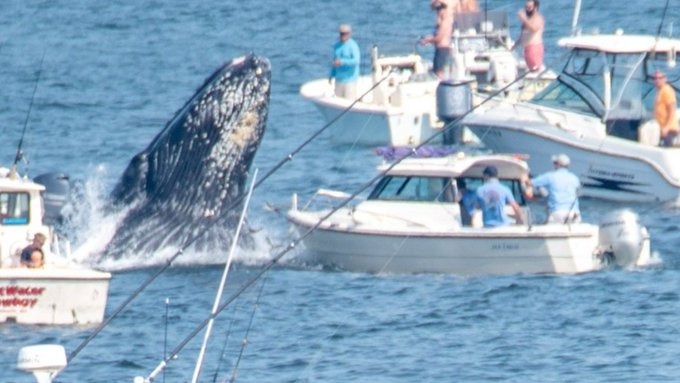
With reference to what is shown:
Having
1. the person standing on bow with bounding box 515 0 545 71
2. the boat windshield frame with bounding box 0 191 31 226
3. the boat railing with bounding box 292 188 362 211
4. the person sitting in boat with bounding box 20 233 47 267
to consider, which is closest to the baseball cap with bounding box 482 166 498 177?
the boat railing with bounding box 292 188 362 211

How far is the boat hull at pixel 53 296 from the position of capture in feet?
69.2

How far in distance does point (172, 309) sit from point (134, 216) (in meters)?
2.44

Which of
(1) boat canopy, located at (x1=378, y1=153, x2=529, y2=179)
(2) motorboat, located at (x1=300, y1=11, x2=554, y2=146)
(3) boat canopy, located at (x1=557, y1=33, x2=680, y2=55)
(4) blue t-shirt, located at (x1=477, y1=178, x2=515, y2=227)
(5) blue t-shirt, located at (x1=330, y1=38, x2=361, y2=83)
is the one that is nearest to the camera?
(4) blue t-shirt, located at (x1=477, y1=178, x2=515, y2=227)

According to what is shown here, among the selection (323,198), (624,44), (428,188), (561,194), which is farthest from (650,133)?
(428,188)

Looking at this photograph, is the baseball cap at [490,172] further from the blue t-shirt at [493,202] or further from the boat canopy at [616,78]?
the boat canopy at [616,78]

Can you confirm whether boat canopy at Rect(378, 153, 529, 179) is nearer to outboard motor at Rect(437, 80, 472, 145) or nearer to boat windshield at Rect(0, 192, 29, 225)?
boat windshield at Rect(0, 192, 29, 225)

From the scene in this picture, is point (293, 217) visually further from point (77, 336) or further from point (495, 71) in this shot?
point (495, 71)

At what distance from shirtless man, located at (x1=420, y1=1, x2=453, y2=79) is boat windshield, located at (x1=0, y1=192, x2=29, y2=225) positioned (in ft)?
43.8

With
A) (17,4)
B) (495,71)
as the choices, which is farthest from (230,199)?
(17,4)

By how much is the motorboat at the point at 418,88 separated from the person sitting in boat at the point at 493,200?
7.63m

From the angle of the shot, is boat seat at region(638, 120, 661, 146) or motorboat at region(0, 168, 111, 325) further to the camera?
boat seat at region(638, 120, 661, 146)

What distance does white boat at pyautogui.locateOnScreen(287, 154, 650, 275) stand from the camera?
2423 cm

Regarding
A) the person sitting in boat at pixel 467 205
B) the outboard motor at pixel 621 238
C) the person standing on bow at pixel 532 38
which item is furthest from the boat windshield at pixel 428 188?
the person standing on bow at pixel 532 38

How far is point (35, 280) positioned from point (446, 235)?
4.89 meters
